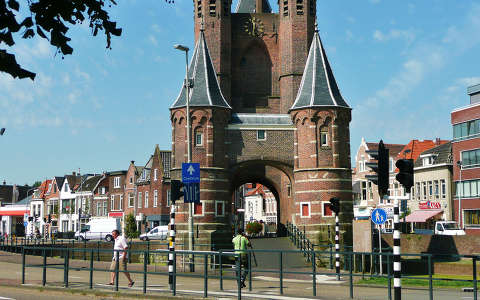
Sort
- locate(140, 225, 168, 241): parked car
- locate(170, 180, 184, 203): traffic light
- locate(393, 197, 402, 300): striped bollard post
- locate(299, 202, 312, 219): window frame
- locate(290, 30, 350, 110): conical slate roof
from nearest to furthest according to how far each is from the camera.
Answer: locate(393, 197, 402, 300): striped bollard post < locate(170, 180, 184, 203): traffic light < locate(299, 202, 312, 219): window frame < locate(290, 30, 350, 110): conical slate roof < locate(140, 225, 168, 241): parked car

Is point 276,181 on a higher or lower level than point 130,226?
higher

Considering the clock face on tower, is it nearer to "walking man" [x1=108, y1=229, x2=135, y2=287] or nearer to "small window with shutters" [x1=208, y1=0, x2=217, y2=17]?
"small window with shutters" [x1=208, y1=0, x2=217, y2=17]

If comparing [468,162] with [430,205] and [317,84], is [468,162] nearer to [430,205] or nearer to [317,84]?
[430,205]

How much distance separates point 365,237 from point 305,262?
754 centimetres

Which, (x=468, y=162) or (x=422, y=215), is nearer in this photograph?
(x=468, y=162)

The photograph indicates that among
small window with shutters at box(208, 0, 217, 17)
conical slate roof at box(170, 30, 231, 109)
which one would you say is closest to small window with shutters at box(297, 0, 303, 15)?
small window with shutters at box(208, 0, 217, 17)

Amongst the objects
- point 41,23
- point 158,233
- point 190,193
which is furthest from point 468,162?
point 41,23

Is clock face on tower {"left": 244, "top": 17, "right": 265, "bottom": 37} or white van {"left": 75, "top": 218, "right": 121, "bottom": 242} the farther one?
white van {"left": 75, "top": 218, "right": 121, "bottom": 242}

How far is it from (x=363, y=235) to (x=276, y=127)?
594 inches

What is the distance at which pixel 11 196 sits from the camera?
11219 cm

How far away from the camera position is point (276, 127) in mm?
39500

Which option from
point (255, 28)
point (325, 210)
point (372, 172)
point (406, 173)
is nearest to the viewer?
point (406, 173)

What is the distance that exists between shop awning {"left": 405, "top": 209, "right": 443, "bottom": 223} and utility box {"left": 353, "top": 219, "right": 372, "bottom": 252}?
3528 centimetres

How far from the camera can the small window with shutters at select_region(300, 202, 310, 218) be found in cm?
3741
